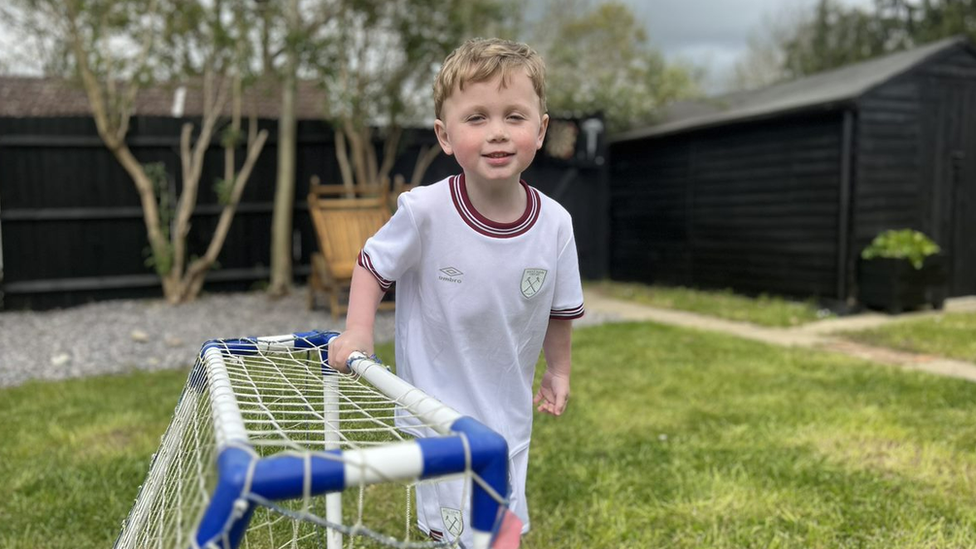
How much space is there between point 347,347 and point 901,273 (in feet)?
21.4

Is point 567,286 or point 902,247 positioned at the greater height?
point 567,286

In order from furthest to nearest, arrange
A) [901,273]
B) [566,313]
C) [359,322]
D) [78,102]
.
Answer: [78,102], [901,273], [566,313], [359,322]

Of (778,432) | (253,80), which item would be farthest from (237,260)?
(778,432)

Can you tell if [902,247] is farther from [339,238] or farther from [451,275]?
[451,275]

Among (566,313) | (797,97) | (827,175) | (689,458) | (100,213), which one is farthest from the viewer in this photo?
(797,97)

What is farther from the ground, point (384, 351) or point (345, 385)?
point (345, 385)

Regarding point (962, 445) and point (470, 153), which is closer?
point (470, 153)

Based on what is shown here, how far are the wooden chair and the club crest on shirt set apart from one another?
16.2 feet

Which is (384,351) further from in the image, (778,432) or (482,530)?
(482,530)

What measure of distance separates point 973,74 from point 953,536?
7.04 metres

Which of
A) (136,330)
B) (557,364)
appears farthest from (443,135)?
(136,330)

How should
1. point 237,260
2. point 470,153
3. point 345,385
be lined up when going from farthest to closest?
point 237,260, point 345,385, point 470,153

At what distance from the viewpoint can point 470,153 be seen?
1.42 metres

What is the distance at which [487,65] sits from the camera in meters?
1.38
